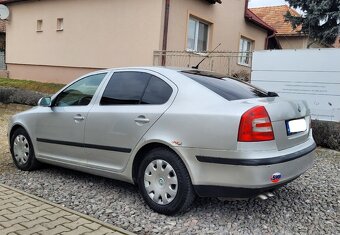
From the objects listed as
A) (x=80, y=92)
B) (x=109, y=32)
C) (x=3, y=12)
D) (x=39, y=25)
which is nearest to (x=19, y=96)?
(x=109, y=32)

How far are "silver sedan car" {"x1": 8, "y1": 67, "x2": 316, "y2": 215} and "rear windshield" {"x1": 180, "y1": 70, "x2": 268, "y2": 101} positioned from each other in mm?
14

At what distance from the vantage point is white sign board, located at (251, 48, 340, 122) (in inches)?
331

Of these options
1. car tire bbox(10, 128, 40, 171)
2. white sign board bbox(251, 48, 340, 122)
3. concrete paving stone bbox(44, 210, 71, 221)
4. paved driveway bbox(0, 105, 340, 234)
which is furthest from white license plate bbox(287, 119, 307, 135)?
white sign board bbox(251, 48, 340, 122)

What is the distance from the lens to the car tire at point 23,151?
5.64m

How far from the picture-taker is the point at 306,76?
8766mm

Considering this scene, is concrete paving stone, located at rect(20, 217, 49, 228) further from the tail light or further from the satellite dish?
the satellite dish

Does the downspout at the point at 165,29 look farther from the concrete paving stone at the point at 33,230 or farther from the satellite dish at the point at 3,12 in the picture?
the concrete paving stone at the point at 33,230

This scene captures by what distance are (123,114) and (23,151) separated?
2156 mm

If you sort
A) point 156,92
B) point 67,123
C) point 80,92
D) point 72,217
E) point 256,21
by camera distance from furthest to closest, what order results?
1. point 256,21
2. point 80,92
3. point 67,123
4. point 156,92
5. point 72,217

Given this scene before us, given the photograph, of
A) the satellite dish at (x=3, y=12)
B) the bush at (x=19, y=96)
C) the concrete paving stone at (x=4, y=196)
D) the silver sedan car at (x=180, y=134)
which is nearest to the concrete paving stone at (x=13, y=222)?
the concrete paving stone at (x=4, y=196)

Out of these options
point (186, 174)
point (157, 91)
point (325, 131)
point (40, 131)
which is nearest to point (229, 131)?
point (186, 174)

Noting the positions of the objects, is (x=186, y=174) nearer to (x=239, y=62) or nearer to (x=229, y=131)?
(x=229, y=131)

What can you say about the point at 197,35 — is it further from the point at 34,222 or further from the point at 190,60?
the point at 34,222

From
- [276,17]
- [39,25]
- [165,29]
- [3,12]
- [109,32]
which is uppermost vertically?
[276,17]
